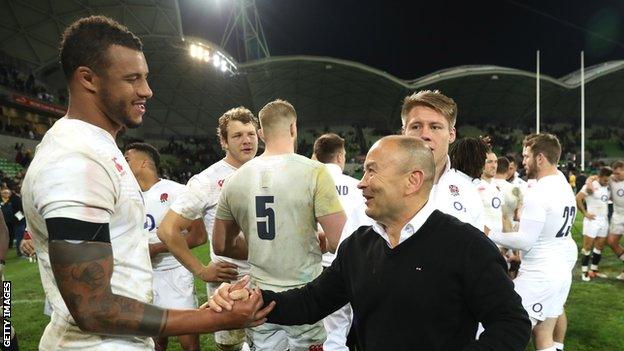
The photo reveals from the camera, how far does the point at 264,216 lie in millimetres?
3080

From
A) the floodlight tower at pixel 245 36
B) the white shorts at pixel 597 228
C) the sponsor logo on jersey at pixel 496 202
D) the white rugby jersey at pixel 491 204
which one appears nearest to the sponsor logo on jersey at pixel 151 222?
the white rugby jersey at pixel 491 204

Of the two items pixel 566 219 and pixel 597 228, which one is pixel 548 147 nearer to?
pixel 566 219

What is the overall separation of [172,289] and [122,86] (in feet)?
10.4

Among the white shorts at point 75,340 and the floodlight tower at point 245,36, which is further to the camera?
the floodlight tower at point 245,36

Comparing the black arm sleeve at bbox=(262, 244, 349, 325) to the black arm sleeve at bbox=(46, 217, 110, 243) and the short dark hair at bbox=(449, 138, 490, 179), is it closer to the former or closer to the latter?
the black arm sleeve at bbox=(46, 217, 110, 243)

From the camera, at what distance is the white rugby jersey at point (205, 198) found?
3.88 metres

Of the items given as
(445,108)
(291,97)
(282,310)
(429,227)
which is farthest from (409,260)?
(291,97)

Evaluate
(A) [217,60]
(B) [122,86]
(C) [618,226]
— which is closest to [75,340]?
(B) [122,86]

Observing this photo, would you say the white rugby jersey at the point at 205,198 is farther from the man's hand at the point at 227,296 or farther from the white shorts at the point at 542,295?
the white shorts at the point at 542,295

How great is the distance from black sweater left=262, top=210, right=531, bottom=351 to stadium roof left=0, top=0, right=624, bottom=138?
29071 mm

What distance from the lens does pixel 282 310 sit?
7.42 ft

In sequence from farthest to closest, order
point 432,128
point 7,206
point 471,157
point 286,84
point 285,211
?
point 286,84 → point 7,206 → point 471,157 → point 285,211 → point 432,128

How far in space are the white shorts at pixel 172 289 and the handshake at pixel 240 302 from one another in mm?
2648

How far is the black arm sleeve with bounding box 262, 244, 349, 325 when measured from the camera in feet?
7.43
